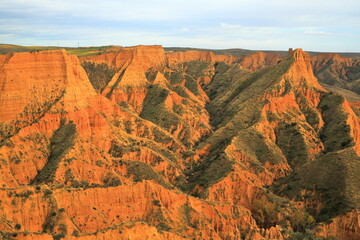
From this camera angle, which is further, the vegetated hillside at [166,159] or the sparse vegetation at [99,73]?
the sparse vegetation at [99,73]

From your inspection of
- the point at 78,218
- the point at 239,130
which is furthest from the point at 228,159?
the point at 78,218

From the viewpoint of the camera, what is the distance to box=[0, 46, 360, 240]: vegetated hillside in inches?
2372

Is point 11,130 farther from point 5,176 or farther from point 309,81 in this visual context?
point 309,81

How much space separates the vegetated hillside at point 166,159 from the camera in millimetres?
60250

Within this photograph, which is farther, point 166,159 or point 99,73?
point 99,73

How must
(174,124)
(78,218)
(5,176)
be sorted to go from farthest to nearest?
(174,124) → (5,176) → (78,218)

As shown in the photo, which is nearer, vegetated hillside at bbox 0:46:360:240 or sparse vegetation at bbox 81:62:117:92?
vegetated hillside at bbox 0:46:360:240

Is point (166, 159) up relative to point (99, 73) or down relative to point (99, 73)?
down

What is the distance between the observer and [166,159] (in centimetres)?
10388

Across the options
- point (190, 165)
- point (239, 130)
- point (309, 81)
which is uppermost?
point (309, 81)

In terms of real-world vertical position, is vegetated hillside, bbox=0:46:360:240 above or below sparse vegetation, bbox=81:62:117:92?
below

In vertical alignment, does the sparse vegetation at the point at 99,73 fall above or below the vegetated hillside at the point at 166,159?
above

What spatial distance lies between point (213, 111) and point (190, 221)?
333 ft

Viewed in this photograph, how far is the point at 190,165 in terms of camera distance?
11144cm
